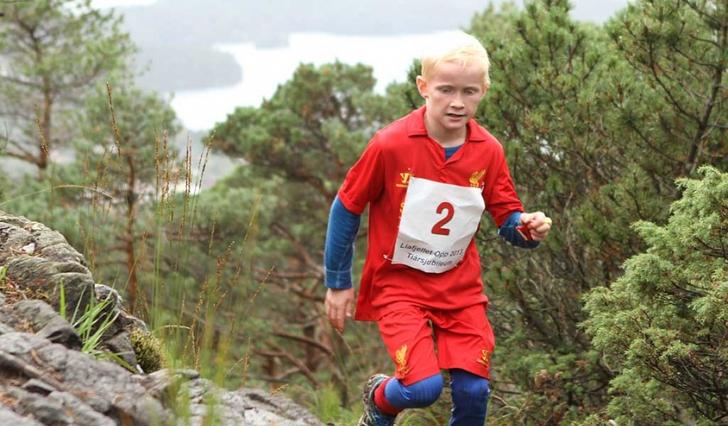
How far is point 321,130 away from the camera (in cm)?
1619

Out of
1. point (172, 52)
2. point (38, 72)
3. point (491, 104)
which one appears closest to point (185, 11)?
point (172, 52)

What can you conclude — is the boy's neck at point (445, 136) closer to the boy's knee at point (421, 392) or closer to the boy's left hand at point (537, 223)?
the boy's left hand at point (537, 223)

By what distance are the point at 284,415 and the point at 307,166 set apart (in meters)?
12.7

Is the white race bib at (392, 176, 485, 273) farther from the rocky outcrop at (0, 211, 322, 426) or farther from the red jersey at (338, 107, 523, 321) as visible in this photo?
the rocky outcrop at (0, 211, 322, 426)

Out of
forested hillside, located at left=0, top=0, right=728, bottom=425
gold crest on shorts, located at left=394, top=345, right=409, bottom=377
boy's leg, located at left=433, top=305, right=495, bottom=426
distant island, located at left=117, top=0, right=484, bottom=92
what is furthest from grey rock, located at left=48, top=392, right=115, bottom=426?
distant island, located at left=117, top=0, right=484, bottom=92

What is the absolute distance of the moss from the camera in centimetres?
363

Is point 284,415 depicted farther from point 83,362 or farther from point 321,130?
point 321,130

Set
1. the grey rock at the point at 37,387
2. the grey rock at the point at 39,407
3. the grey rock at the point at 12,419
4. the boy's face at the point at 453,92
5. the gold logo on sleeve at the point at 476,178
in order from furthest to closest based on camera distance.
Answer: the gold logo on sleeve at the point at 476,178, the boy's face at the point at 453,92, the grey rock at the point at 37,387, the grey rock at the point at 39,407, the grey rock at the point at 12,419

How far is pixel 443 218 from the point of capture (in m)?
3.58

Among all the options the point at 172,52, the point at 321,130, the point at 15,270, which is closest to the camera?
the point at 15,270

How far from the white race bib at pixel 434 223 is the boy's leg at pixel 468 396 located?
421 mm

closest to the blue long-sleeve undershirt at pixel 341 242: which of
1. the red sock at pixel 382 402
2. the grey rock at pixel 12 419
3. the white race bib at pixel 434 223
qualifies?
the white race bib at pixel 434 223

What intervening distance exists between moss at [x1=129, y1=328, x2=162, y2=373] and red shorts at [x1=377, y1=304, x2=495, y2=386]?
89 centimetres

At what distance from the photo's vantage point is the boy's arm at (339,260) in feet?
12.0
